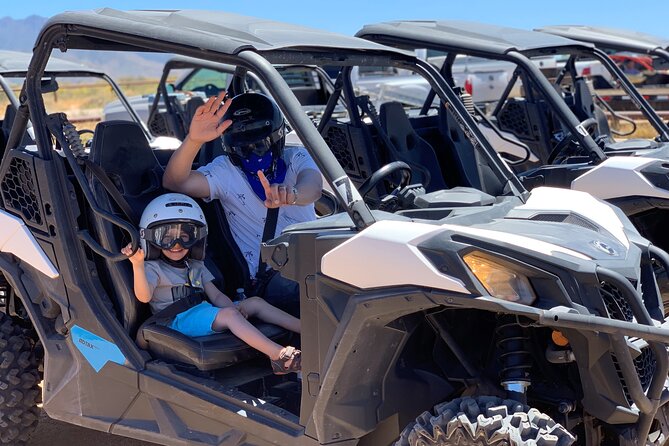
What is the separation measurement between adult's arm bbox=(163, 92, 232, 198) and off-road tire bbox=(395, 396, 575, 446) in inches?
60.8

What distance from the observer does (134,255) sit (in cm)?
373

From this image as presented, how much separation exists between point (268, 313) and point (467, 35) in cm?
329

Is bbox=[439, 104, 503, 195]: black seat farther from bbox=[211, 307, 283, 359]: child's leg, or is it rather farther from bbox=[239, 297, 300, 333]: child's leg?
bbox=[211, 307, 283, 359]: child's leg

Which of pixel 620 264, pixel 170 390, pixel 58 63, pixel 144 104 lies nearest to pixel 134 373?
pixel 170 390

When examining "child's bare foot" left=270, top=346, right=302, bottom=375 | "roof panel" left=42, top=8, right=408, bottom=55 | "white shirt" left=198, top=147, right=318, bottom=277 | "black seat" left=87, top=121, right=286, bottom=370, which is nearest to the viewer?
"roof panel" left=42, top=8, right=408, bottom=55

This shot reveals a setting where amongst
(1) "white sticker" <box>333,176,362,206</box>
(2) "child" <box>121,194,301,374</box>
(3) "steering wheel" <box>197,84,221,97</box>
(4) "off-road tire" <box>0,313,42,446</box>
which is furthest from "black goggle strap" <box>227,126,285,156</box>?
(3) "steering wheel" <box>197,84,221,97</box>

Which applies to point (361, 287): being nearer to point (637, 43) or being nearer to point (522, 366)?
point (522, 366)

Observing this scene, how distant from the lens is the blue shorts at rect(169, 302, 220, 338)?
12.3 ft

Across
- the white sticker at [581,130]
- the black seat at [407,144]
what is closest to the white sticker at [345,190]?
the black seat at [407,144]

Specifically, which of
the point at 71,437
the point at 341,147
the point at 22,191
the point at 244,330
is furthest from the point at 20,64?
the point at 244,330

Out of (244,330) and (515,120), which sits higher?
(244,330)

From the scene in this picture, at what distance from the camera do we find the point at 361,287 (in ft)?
9.57

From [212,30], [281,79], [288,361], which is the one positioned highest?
[212,30]

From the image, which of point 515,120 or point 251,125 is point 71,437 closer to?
point 251,125
